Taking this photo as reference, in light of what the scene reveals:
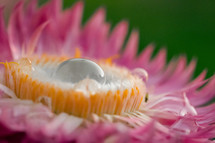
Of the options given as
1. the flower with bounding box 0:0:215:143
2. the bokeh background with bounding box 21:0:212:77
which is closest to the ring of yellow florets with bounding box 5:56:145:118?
the flower with bounding box 0:0:215:143

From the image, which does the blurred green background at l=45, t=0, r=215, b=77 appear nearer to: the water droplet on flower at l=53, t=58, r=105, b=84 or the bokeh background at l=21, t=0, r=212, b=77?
the bokeh background at l=21, t=0, r=212, b=77

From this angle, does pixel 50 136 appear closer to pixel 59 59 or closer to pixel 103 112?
pixel 103 112

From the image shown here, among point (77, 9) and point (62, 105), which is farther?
point (77, 9)

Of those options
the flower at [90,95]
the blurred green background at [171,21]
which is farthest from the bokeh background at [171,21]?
the flower at [90,95]

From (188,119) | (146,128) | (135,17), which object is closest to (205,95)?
(188,119)

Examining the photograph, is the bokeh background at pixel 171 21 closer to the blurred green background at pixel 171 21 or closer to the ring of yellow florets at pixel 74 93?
the blurred green background at pixel 171 21

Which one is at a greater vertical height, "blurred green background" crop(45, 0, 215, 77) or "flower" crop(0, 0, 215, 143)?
"blurred green background" crop(45, 0, 215, 77)
